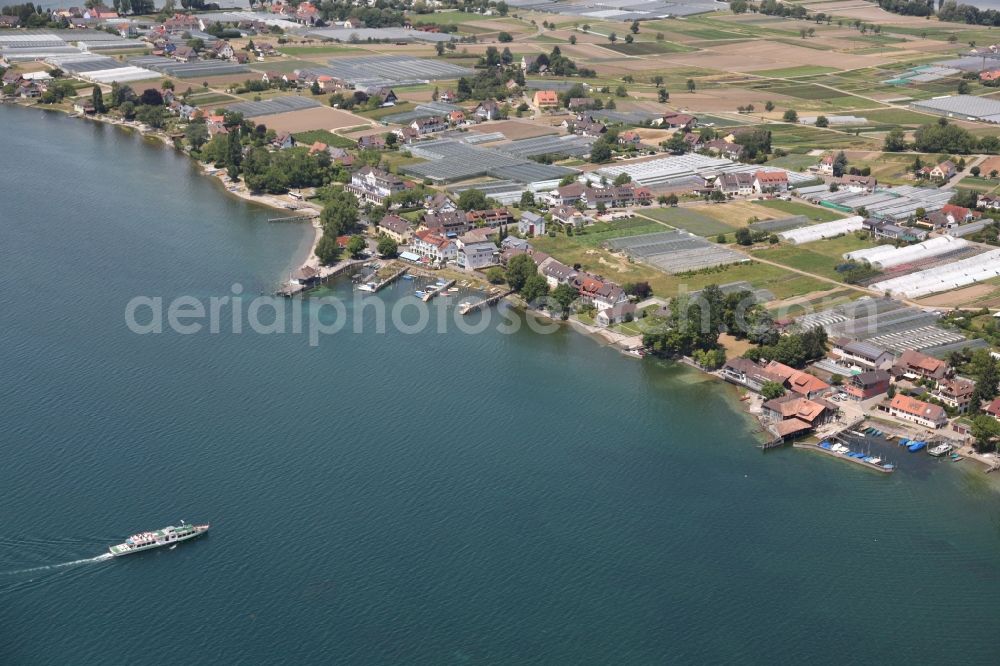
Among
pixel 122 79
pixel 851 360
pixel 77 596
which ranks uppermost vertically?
pixel 122 79

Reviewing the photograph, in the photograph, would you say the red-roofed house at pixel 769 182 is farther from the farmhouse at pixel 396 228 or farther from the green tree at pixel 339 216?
the green tree at pixel 339 216

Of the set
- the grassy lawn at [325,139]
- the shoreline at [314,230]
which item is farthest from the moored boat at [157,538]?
the grassy lawn at [325,139]

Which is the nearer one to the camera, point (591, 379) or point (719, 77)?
point (591, 379)

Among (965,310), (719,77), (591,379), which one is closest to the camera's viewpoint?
(591,379)

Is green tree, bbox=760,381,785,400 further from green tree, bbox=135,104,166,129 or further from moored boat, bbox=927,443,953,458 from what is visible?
green tree, bbox=135,104,166,129

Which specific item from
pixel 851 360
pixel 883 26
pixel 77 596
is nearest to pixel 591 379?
pixel 851 360

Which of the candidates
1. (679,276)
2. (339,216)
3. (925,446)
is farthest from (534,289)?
(925,446)

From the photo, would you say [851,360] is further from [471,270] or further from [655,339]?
[471,270]
